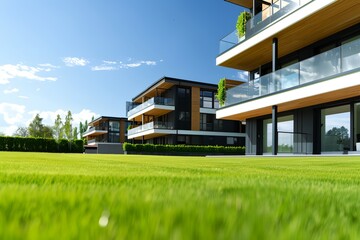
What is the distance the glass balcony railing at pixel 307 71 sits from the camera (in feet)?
43.5

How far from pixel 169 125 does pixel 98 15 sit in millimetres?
22641

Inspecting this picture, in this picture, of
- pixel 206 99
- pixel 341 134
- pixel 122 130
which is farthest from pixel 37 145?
pixel 122 130

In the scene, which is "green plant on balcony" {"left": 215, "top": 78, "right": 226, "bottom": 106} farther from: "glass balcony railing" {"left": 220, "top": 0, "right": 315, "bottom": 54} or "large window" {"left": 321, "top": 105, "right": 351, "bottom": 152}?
"large window" {"left": 321, "top": 105, "right": 351, "bottom": 152}

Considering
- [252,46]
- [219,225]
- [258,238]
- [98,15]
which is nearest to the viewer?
[258,238]

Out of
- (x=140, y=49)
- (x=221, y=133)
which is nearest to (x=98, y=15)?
(x=140, y=49)

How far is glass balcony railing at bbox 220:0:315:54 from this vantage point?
16.6 m

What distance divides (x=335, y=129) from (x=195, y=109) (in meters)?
26.3

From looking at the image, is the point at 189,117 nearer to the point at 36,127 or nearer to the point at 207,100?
the point at 207,100

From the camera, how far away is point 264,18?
19422mm

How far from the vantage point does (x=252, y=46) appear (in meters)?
19.6

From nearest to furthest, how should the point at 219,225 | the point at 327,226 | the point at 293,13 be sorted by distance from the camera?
the point at 219,225 < the point at 327,226 < the point at 293,13

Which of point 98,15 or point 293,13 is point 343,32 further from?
point 98,15

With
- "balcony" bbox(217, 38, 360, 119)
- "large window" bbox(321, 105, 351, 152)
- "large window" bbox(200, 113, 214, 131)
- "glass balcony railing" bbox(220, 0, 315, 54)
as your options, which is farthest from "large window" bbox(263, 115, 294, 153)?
"large window" bbox(200, 113, 214, 131)

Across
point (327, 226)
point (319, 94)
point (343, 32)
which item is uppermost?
point (343, 32)
